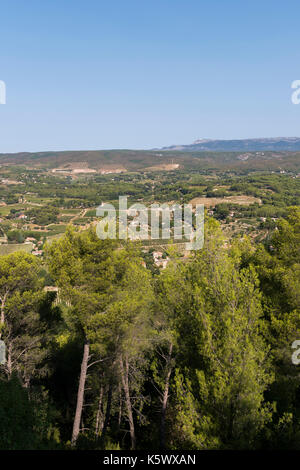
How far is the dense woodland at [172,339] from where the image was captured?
6.86 m

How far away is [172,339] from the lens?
8.90m

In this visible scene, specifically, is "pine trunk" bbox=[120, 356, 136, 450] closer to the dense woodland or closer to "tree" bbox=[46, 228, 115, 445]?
the dense woodland

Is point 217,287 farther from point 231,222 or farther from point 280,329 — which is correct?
point 231,222

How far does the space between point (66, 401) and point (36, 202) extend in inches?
4494

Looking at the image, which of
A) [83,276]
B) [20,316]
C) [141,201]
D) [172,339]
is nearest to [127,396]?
[172,339]

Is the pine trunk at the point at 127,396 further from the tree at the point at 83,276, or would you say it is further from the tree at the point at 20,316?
the tree at the point at 20,316

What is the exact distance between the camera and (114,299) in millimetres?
9172

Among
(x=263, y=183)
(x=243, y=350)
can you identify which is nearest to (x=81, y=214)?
(x=263, y=183)

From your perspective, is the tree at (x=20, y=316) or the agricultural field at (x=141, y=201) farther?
the agricultural field at (x=141, y=201)

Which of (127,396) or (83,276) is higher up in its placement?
(83,276)

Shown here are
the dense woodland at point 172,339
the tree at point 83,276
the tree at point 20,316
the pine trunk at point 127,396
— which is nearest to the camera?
the dense woodland at point 172,339

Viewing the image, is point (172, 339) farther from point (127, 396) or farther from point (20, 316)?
point (20, 316)

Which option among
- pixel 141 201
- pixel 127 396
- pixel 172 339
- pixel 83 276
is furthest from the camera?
pixel 141 201

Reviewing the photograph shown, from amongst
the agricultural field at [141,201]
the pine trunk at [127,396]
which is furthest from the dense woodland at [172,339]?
the agricultural field at [141,201]
